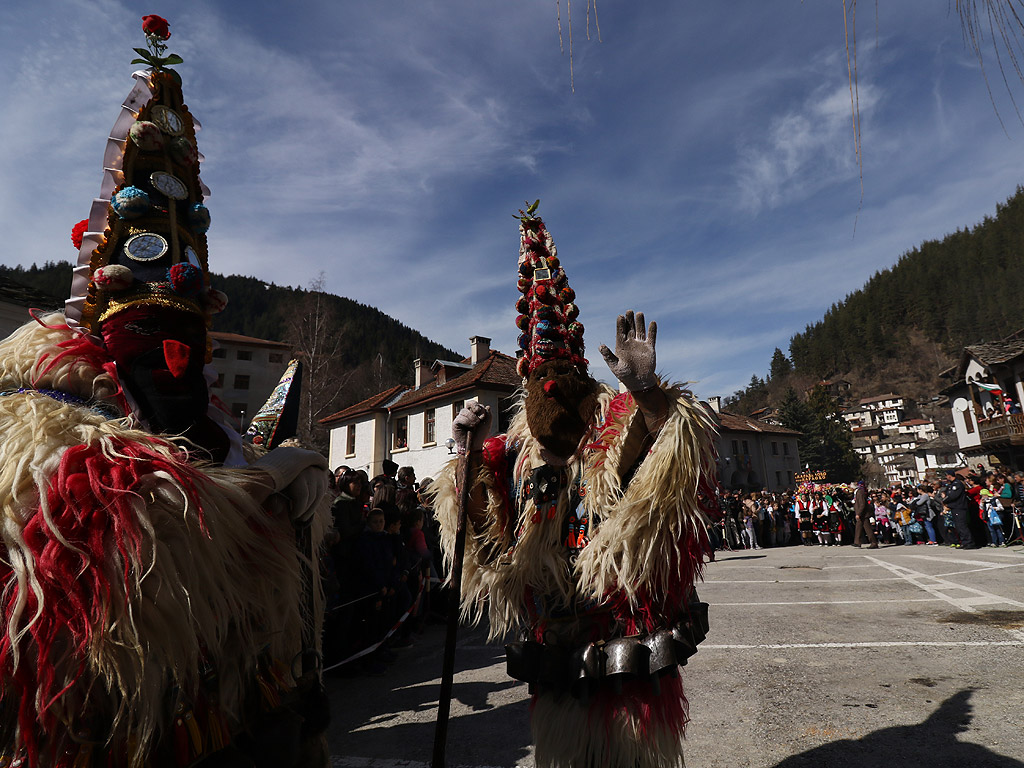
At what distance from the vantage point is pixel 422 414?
2722 cm

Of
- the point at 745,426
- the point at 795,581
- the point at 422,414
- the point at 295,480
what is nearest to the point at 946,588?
the point at 795,581

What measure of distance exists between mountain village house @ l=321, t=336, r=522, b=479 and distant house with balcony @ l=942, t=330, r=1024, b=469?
2741cm

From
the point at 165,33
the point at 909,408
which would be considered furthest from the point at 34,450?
the point at 909,408

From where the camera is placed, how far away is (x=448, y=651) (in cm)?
239

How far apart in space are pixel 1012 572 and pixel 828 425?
2700 inches

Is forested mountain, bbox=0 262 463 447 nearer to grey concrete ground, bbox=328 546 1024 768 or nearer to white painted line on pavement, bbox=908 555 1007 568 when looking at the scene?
grey concrete ground, bbox=328 546 1024 768

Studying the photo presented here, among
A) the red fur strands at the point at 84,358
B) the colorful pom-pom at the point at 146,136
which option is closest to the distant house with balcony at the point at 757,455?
the colorful pom-pom at the point at 146,136

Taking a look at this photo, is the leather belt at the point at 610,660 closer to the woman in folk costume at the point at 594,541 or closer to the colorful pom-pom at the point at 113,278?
the woman in folk costume at the point at 594,541

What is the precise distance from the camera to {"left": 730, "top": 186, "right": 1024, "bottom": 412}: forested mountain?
9738 cm

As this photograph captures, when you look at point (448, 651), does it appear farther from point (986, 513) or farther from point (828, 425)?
point (828, 425)

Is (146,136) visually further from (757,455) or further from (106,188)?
(757,455)

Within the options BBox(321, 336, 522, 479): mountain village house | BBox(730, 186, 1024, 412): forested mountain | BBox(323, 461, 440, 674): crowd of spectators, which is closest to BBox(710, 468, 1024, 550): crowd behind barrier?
BBox(323, 461, 440, 674): crowd of spectators

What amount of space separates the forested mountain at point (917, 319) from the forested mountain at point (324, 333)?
6988cm

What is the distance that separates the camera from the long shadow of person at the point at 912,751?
102 inches
